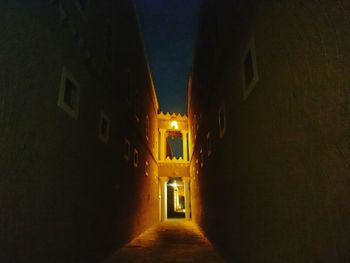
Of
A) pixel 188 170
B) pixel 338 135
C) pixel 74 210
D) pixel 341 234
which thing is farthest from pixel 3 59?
pixel 188 170

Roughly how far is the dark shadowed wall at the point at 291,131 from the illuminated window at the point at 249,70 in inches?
1.4

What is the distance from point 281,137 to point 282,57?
967 mm

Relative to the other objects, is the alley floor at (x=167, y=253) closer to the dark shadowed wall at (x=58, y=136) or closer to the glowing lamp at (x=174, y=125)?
the dark shadowed wall at (x=58, y=136)

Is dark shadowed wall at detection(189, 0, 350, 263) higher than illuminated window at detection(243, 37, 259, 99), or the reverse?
illuminated window at detection(243, 37, 259, 99)

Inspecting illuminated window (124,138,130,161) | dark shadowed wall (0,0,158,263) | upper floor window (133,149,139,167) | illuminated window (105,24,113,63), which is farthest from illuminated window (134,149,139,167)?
illuminated window (105,24,113,63)

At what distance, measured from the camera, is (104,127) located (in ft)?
22.2

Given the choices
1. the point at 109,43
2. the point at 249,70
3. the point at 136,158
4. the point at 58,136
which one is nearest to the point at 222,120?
the point at 249,70

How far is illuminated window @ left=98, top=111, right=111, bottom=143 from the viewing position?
6428 mm

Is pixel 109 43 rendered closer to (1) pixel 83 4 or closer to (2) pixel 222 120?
(1) pixel 83 4

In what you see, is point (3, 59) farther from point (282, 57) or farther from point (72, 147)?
point (282, 57)

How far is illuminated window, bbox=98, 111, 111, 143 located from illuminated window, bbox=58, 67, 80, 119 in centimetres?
156

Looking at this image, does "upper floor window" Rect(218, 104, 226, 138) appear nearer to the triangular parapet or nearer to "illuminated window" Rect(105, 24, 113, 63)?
"illuminated window" Rect(105, 24, 113, 63)

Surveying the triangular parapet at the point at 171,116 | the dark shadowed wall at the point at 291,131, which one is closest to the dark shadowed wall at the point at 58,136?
the dark shadowed wall at the point at 291,131

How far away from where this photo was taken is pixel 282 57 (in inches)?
110
